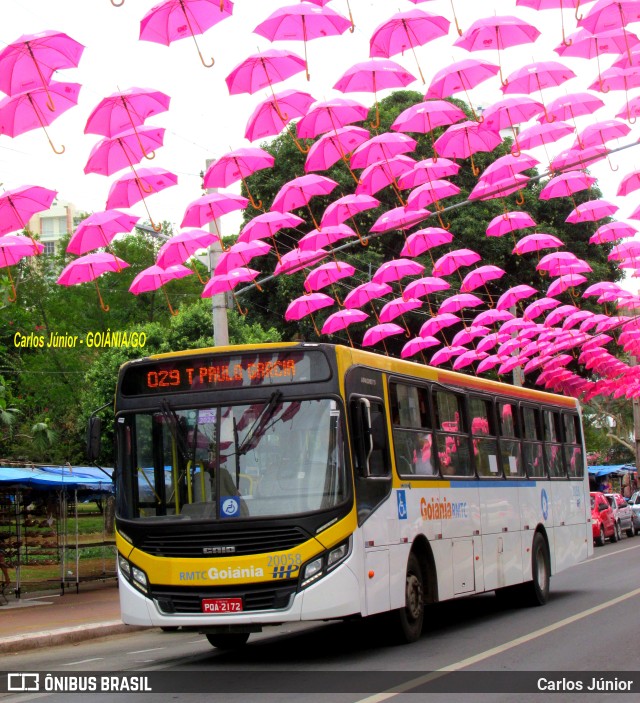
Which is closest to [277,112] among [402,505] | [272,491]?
[402,505]

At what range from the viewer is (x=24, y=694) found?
9.72 metres

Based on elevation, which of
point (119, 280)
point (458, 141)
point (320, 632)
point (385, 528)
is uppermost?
point (119, 280)

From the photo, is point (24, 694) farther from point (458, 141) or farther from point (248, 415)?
point (458, 141)

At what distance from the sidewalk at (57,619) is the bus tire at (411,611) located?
17.4ft

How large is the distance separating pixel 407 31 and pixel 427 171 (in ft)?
12.7

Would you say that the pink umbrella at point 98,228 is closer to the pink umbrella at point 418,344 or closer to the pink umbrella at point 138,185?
the pink umbrella at point 138,185

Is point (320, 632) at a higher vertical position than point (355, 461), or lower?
lower

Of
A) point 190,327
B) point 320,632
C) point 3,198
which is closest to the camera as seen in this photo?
point 320,632

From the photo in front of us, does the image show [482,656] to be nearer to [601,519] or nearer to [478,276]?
[478,276]

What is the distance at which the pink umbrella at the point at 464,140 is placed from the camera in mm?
16906

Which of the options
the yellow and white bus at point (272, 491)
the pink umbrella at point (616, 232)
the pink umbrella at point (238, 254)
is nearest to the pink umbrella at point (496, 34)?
the yellow and white bus at point (272, 491)

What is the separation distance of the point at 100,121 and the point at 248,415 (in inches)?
223

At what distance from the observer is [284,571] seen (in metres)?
10.2

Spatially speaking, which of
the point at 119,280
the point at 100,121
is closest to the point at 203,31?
the point at 100,121
